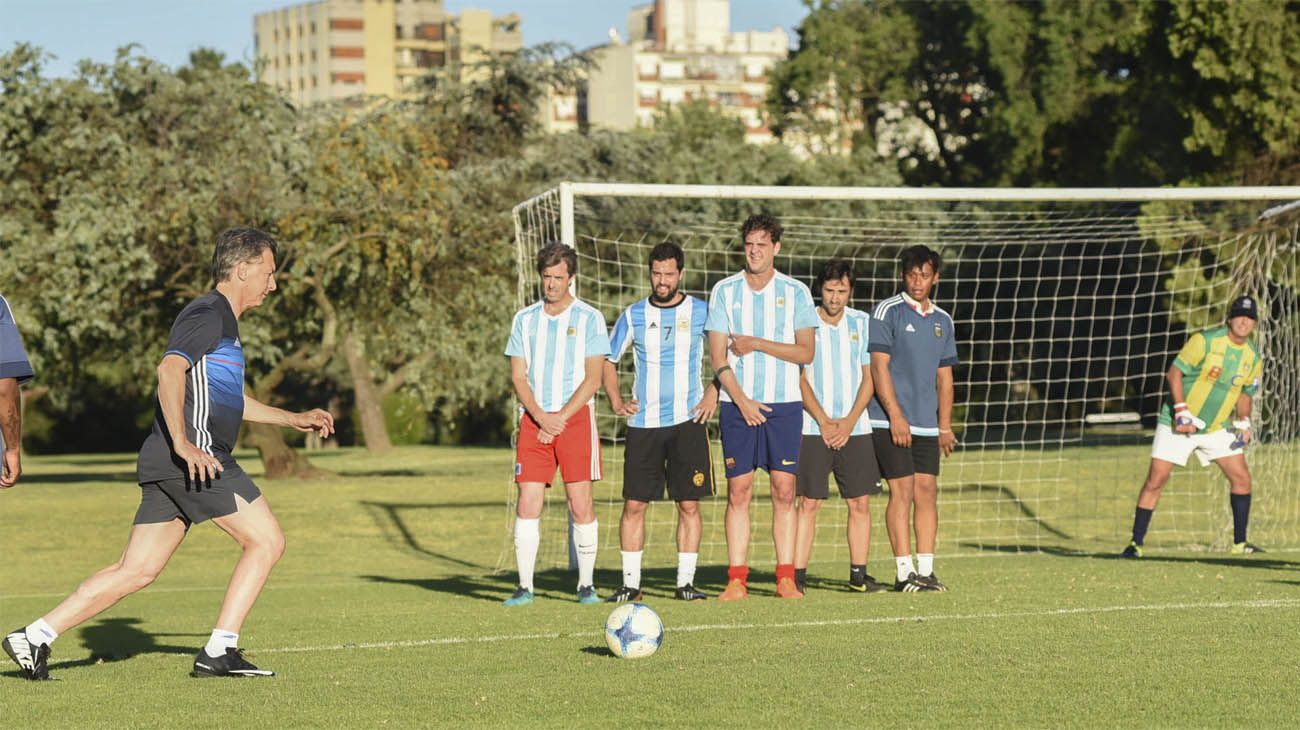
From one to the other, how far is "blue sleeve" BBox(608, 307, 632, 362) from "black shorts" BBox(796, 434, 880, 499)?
132 centimetres

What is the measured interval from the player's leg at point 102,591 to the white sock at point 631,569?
3.76 metres

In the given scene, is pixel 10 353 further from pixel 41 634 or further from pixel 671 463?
pixel 671 463

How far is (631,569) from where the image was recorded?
1010 cm

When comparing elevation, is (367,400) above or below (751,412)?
below

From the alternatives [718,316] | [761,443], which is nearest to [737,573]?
[761,443]

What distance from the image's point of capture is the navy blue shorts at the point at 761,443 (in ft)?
32.6

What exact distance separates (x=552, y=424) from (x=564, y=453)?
0.23 m

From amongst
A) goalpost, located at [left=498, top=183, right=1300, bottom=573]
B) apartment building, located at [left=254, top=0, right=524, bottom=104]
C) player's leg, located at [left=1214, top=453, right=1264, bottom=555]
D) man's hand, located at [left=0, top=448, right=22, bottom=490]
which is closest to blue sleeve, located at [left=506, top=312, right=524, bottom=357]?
goalpost, located at [left=498, top=183, right=1300, bottom=573]

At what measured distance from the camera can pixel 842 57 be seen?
47.6 m

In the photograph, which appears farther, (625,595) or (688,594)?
(688,594)

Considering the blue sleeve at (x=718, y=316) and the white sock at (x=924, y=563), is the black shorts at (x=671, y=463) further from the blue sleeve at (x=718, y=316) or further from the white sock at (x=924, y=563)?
the white sock at (x=924, y=563)

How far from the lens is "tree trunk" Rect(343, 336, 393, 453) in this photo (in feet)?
135

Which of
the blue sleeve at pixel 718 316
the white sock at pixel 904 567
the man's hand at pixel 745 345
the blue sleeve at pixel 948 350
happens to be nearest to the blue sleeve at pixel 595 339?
the blue sleeve at pixel 718 316

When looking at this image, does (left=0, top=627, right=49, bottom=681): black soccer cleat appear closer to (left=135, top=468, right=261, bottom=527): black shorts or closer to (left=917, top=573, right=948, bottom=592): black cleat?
(left=135, top=468, right=261, bottom=527): black shorts
